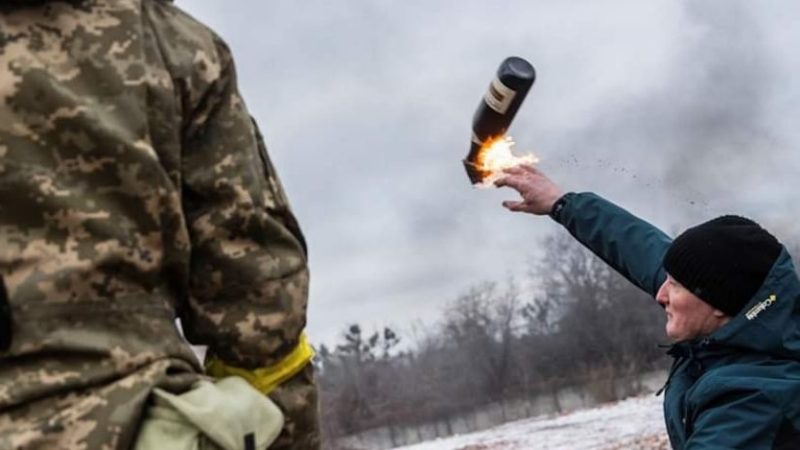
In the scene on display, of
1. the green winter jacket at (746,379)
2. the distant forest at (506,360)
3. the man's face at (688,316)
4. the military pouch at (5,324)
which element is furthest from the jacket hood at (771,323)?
the distant forest at (506,360)

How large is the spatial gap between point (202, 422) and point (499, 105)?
261cm

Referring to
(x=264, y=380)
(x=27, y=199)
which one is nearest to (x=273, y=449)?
(x=264, y=380)

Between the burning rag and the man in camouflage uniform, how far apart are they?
0.10ft

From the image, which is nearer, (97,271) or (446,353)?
(97,271)

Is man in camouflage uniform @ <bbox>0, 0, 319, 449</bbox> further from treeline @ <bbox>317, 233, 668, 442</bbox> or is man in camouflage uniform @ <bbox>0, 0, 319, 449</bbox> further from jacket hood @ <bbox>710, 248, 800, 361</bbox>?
treeline @ <bbox>317, 233, 668, 442</bbox>

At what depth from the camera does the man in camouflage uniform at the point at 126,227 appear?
192 centimetres

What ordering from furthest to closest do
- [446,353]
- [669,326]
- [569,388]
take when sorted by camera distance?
[446,353] < [569,388] < [669,326]

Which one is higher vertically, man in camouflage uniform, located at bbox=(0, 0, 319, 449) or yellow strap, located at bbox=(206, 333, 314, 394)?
man in camouflage uniform, located at bbox=(0, 0, 319, 449)

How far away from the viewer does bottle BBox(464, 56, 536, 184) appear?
4.34 m

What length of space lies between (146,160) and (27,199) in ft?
0.72

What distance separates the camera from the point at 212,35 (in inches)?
91.3

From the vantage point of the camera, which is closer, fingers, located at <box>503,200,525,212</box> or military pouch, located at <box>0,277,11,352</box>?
military pouch, located at <box>0,277,11,352</box>

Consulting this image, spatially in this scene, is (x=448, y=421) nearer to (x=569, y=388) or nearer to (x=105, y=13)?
(x=569, y=388)

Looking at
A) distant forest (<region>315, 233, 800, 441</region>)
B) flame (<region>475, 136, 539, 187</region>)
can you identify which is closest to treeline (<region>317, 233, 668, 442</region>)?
distant forest (<region>315, 233, 800, 441</region>)
